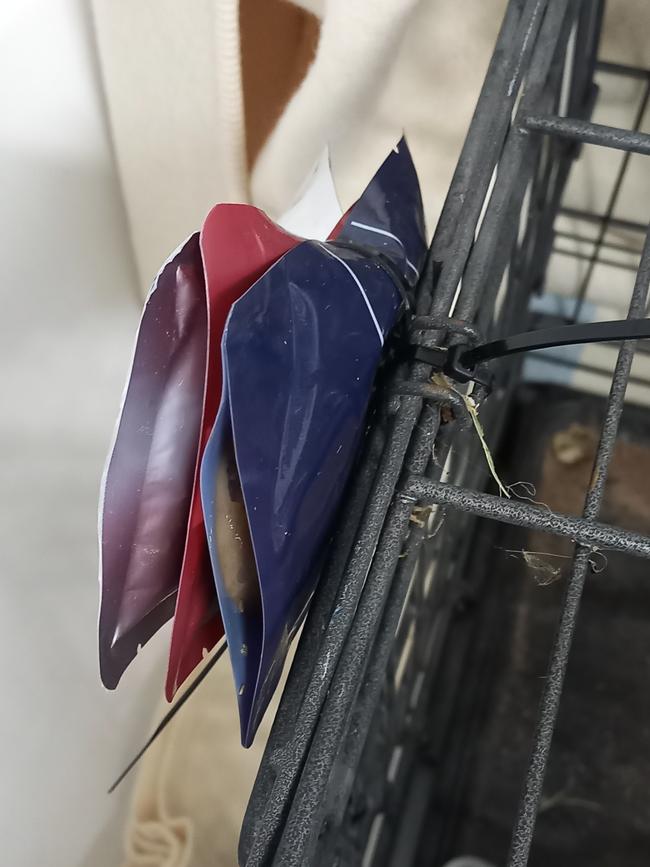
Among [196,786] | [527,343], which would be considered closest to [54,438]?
[196,786]

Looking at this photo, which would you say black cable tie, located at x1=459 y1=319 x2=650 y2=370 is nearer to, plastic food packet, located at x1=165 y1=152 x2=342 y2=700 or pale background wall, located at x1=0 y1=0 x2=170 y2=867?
plastic food packet, located at x1=165 y1=152 x2=342 y2=700

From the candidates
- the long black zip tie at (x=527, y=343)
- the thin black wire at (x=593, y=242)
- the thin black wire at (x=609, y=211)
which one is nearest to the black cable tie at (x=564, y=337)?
the long black zip tie at (x=527, y=343)

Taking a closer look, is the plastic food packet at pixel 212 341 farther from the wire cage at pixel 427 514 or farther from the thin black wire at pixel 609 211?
the thin black wire at pixel 609 211

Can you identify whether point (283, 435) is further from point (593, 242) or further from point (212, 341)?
point (593, 242)

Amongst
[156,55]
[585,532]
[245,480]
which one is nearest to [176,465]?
[245,480]

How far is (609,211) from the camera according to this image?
25.9 inches

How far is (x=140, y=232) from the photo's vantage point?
0.64m

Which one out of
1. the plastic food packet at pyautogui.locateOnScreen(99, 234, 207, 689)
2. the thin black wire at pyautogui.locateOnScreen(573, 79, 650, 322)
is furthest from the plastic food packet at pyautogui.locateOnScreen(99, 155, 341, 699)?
the thin black wire at pyautogui.locateOnScreen(573, 79, 650, 322)

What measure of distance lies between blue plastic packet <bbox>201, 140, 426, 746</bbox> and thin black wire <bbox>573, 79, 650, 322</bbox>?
0.40 meters

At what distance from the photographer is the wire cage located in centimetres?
23

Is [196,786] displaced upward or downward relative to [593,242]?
downward

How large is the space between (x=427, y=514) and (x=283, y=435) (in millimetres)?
70

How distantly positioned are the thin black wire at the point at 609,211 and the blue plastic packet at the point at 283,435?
15.6 inches

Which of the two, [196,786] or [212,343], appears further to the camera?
[196,786]
